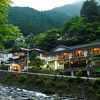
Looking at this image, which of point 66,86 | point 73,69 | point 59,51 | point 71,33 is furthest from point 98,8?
point 66,86

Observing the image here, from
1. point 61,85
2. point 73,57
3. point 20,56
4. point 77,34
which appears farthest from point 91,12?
point 61,85

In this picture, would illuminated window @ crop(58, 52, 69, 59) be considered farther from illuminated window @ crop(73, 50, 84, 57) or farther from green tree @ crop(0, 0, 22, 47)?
green tree @ crop(0, 0, 22, 47)

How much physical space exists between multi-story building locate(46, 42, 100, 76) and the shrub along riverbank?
1312 cm

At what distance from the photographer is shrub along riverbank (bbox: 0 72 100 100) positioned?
746 inches

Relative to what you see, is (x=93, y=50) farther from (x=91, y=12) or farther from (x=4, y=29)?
(x=91, y=12)

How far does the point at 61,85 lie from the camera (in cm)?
2303

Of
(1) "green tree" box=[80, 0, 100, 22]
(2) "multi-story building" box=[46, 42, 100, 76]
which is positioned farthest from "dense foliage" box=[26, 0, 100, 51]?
(2) "multi-story building" box=[46, 42, 100, 76]

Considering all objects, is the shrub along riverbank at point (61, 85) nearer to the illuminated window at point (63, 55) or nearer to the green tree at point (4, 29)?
the green tree at point (4, 29)

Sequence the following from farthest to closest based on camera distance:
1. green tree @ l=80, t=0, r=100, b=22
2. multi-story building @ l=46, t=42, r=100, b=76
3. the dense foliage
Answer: green tree @ l=80, t=0, r=100, b=22
the dense foliage
multi-story building @ l=46, t=42, r=100, b=76

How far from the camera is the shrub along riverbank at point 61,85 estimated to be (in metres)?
18.9

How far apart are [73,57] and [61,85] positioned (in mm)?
18922

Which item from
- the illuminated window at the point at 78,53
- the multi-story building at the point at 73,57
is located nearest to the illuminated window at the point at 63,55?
the multi-story building at the point at 73,57

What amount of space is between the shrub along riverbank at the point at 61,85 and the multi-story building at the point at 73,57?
13.1m

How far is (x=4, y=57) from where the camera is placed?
241ft
